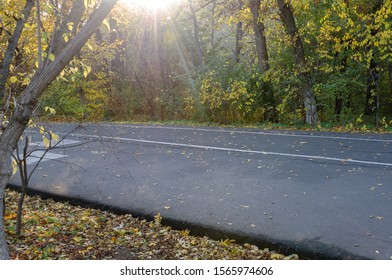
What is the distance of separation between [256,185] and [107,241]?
298 cm

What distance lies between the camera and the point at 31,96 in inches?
147

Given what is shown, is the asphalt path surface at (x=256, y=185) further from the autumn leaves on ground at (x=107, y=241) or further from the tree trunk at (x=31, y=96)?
the tree trunk at (x=31, y=96)

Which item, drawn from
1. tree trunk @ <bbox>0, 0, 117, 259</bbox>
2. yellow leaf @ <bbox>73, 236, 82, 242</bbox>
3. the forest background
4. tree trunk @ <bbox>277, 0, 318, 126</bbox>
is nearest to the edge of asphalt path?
yellow leaf @ <bbox>73, 236, 82, 242</bbox>

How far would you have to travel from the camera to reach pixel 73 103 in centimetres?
2508

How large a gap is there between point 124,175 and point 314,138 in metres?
6.09

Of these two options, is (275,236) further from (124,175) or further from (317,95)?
(317,95)

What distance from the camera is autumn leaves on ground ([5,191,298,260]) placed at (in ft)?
15.9

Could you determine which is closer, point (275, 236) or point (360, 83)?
point (275, 236)

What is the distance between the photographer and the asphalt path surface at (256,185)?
5020mm

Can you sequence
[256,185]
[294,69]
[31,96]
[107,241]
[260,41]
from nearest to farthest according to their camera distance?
1. [31,96]
2. [107,241]
3. [256,185]
4. [294,69]
5. [260,41]

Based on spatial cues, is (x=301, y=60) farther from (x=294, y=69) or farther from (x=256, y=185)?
(x=256, y=185)

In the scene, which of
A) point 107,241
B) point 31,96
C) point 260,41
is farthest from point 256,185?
point 260,41

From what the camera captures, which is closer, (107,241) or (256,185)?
(107,241)

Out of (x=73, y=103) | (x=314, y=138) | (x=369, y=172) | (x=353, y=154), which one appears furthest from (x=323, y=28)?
(x=73, y=103)
